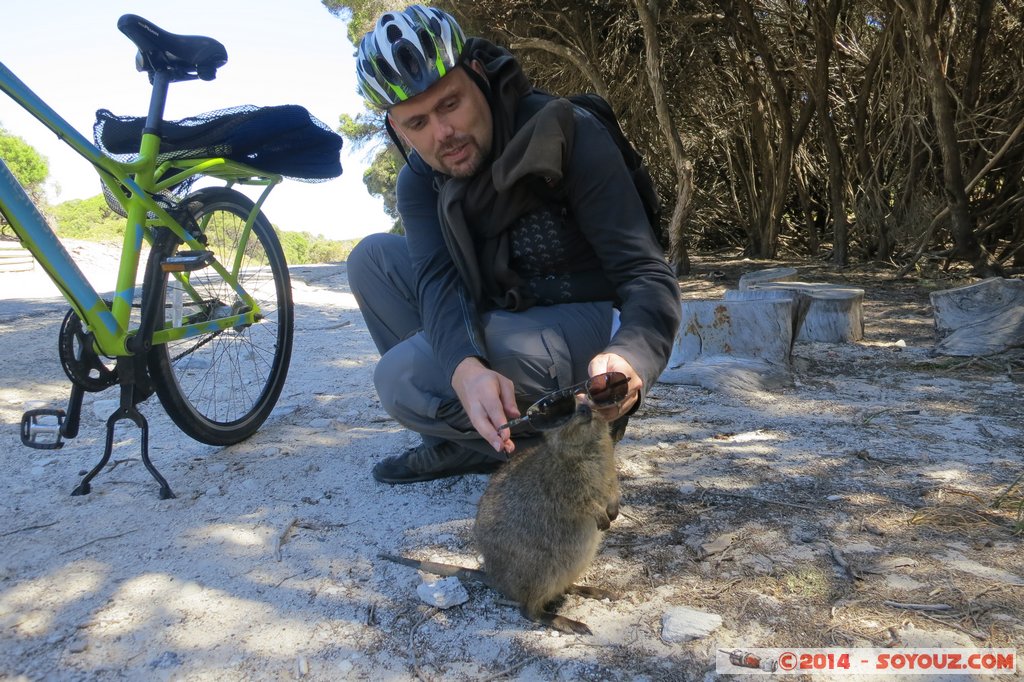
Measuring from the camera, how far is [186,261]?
2.80 m

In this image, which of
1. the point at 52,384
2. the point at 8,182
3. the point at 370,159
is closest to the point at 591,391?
the point at 8,182

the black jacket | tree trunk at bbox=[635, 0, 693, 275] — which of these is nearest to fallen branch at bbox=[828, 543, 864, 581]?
the black jacket

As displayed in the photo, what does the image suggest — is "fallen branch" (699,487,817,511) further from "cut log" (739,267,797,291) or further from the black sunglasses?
"cut log" (739,267,797,291)

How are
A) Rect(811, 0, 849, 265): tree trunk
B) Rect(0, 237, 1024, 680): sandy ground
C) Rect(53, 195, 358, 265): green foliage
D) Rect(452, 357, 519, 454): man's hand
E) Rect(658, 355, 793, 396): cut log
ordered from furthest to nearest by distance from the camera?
Rect(53, 195, 358, 265): green foliage, Rect(811, 0, 849, 265): tree trunk, Rect(658, 355, 793, 396): cut log, Rect(452, 357, 519, 454): man's hand, Rect(0, 237, 1024, 680): sandy ground

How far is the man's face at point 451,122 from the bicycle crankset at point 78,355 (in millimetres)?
1449

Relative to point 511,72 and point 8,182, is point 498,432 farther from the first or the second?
point 8,182

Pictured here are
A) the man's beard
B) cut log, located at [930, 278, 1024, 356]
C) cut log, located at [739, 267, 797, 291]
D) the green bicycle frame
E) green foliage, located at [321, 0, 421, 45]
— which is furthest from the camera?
green foliage, located at [321, 0, 421, 45]

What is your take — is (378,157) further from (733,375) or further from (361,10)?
(733,375)

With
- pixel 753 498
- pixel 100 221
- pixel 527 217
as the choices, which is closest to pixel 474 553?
pixel 753 498

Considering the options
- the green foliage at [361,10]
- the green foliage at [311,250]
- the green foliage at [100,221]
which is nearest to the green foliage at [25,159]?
the green foliage at [100,221]

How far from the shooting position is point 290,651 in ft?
5.75

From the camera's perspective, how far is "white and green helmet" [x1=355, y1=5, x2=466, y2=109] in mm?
2061

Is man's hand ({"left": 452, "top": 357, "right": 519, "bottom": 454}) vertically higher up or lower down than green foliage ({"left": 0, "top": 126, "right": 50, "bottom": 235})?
lower down

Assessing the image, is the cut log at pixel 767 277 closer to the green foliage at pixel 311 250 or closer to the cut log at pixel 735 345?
the cut log at pixel 735 345
